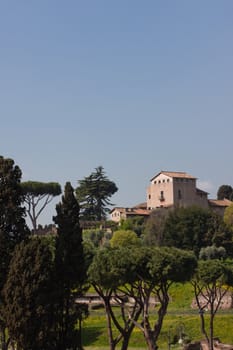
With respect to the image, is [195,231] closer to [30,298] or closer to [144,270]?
[144,270]

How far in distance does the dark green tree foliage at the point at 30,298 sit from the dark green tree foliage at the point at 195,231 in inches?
1745

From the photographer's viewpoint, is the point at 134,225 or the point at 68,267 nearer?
the point at 68,267

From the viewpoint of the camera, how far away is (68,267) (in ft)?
82.5

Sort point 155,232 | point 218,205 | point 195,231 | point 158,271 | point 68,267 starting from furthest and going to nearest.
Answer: point 218,205
point 155,232
point 195,231
point 158,271
point 68,267

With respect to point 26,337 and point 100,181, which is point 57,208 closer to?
point 26,337

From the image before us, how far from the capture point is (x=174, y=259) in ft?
89.7

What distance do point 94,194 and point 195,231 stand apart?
32.1 metres

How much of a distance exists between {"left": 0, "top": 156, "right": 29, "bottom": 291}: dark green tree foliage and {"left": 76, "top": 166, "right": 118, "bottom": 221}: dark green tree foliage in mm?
71169

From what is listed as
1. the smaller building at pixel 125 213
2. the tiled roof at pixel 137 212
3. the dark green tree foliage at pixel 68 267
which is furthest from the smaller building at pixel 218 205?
the dark green tree foliage at pixel 68 267

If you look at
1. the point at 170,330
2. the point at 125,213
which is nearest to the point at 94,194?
the point at 125,213

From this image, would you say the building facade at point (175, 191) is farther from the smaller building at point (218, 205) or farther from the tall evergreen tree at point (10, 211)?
the tall evergreen tree at point (10, 211)

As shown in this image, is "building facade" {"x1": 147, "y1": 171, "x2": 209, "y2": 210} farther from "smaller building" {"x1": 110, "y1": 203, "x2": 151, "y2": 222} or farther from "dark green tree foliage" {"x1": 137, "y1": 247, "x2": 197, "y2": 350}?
"dark green tree foliage" {"x1": 137, "y1": 247, "x2": 197, "y2": 350}

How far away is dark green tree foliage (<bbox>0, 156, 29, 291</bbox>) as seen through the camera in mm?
25422

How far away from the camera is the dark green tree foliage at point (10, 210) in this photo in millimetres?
25422
